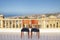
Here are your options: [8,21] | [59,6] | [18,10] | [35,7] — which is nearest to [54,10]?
[59,6]

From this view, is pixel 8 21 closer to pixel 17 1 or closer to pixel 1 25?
pixel 1 25

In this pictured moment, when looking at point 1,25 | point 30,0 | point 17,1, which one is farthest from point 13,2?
point 1,25

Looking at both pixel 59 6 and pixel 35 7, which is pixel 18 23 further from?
pixel 59 6

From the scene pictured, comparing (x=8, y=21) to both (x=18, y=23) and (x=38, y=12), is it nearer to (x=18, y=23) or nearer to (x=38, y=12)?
(x=18, y=23)

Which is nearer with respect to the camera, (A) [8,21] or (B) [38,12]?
(A) [8,21]

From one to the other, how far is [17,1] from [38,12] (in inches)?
58.9

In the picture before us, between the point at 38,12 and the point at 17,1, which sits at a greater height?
the point at 17,1

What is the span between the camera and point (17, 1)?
33.8 ft

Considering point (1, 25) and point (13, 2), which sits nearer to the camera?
point (1, 25)

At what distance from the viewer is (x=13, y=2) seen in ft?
33.4

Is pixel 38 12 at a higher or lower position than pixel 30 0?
lower

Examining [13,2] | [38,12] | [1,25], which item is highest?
[13,2]

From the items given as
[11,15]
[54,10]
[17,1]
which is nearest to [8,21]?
[11,15]

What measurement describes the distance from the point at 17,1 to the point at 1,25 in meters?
2.13
